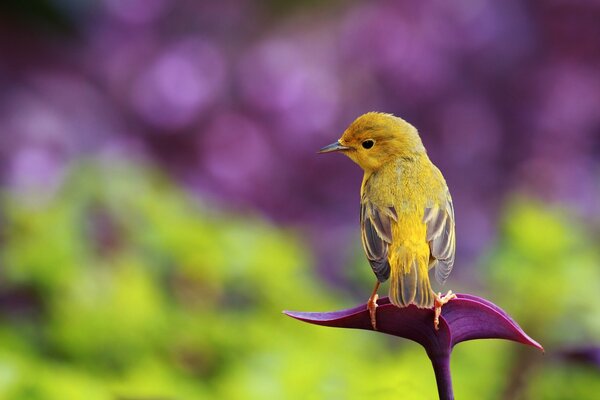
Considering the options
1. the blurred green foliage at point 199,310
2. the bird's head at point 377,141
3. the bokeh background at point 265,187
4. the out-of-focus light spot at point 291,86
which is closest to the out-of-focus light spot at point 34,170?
the bokeh background at point 265,187

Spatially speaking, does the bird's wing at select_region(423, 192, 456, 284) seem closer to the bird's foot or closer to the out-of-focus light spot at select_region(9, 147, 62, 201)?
the bird's foot

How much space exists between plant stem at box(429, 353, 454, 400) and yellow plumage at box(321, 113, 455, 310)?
0.46 ft

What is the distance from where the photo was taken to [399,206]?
1025mm

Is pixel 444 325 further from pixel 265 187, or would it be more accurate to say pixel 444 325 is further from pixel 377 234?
pixel 265 187

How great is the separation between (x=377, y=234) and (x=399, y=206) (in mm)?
48

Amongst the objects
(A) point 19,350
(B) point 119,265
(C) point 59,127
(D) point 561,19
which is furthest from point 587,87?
(A) point 19,350

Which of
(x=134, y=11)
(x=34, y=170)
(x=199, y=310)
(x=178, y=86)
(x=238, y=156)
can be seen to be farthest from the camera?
(x=134, y=11)

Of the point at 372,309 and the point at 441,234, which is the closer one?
the point at 372,309

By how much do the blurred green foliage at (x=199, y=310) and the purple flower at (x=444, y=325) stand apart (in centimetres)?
60

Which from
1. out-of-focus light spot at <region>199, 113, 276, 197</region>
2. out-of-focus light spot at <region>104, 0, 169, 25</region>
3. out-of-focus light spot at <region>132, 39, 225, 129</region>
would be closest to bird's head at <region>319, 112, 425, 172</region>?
out-of-focus light spot at <region>199, 113, 276, 197</region>

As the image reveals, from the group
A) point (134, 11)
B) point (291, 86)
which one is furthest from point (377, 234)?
point (134, 11)

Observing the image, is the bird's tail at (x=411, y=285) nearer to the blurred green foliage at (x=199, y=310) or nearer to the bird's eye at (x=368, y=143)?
the bird's eye at (x=368, y=143)

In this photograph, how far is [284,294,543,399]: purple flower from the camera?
856 millimetres

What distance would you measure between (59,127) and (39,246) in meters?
1.78
